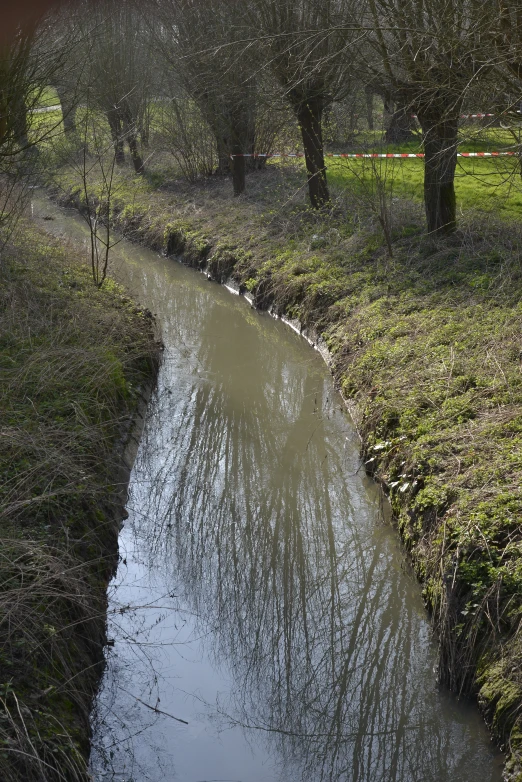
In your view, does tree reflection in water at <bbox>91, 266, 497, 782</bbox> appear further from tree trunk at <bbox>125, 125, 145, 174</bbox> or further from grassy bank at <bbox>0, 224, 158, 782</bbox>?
tree trunk at <bbox>125, 125, 145, 174</bbox>

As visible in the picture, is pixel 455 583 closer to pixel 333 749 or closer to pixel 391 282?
pixel 333 749

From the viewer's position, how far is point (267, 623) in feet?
18.8

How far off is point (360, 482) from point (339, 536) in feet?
2.95

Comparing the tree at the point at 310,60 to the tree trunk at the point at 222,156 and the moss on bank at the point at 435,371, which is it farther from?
the tree trunk at the point at 222,156

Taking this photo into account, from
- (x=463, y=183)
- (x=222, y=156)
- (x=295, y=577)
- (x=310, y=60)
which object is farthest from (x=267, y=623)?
(x=222, y=156)

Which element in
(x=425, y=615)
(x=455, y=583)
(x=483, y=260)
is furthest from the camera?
(x=483, y=260)

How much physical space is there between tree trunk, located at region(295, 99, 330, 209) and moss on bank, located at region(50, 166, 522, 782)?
1.22 feet

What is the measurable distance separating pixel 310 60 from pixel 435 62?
3368 mm

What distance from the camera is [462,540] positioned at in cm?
510

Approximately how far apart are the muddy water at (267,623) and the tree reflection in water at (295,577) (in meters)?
0.01

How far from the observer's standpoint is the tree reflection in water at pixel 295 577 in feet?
15.4

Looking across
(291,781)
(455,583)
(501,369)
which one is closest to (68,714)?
(291,781)

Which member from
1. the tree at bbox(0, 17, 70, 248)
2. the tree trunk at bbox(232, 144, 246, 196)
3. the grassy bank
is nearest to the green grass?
the tree trunk at bbox(232, 144, 246, 196)

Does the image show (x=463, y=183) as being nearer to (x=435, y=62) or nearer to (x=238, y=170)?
(x=238, y=170)
